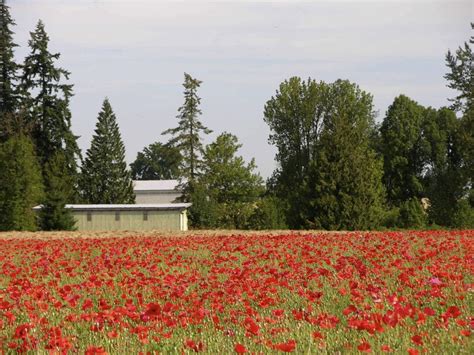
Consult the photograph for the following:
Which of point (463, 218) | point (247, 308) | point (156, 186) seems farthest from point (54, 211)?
point (156, 186)

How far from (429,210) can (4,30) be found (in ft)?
147

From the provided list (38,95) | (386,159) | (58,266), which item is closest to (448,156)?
(386,159)

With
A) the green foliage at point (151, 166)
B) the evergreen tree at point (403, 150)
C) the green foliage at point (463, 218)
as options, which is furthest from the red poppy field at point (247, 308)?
the green foliage at point (151, 166)

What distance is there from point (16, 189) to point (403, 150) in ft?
125

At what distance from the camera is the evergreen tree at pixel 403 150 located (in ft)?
213

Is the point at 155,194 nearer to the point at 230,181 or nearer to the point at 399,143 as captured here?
the point at 230,181

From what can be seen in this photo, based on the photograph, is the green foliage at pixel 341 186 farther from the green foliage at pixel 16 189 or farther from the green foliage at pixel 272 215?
the green foliage at pixel 16 189

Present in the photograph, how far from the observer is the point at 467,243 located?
1630 centimetres

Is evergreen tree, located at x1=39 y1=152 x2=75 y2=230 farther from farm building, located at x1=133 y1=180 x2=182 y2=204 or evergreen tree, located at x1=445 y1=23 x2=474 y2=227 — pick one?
farm building, located at x1=133 y1=180 x2=182 y2=204

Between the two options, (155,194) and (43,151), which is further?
(155,194)

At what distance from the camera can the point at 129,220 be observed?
57781 millimetres

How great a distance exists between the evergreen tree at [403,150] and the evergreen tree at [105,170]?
28.5 metres

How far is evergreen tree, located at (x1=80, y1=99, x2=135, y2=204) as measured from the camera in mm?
71062

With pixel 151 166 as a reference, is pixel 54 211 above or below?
below
